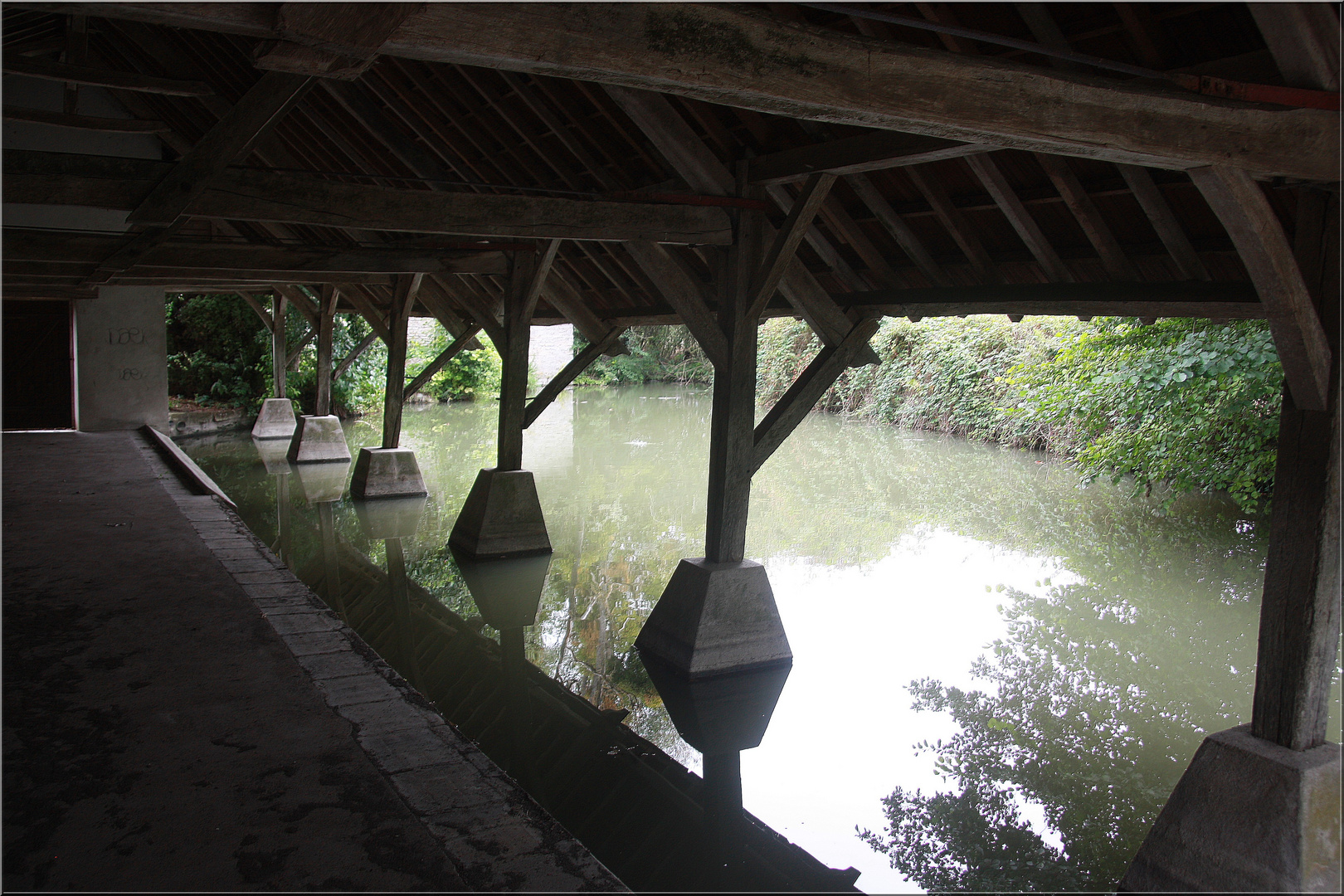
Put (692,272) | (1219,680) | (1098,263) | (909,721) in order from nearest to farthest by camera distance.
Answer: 1. (1098,263)
2. (909,721)
3. (1219,680)
4. (692,272)

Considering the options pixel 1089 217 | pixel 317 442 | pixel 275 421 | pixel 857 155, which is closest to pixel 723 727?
pixel 857 155

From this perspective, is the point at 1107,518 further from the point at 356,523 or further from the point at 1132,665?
the point at 356,523

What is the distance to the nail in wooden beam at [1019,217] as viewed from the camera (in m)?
A: 4.10

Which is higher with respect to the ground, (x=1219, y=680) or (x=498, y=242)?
(x=498, y=242)

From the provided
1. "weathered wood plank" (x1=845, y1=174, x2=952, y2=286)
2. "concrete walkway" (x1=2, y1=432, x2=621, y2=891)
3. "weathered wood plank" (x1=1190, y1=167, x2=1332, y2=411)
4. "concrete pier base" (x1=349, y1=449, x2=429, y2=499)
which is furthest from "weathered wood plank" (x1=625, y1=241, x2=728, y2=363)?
"concrete pier base" (x1=349, y1=449, x2=429, y2=499)

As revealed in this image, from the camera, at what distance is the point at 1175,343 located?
729cm

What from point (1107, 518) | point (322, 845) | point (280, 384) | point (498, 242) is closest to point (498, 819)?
point (322, 845)

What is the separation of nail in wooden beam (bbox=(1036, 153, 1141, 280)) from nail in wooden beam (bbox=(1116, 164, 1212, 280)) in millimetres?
217

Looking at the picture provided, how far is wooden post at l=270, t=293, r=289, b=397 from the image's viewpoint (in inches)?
570

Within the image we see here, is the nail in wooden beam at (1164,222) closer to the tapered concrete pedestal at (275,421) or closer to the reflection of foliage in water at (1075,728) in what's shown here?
the reflection of foliage in water at (1075,728)

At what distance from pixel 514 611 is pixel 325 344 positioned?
24.1 feet

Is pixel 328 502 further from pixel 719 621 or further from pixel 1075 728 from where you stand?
pixel 1075 728

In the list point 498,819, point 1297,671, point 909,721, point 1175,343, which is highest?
point 1175,343

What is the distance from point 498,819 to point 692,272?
486 centimetres
